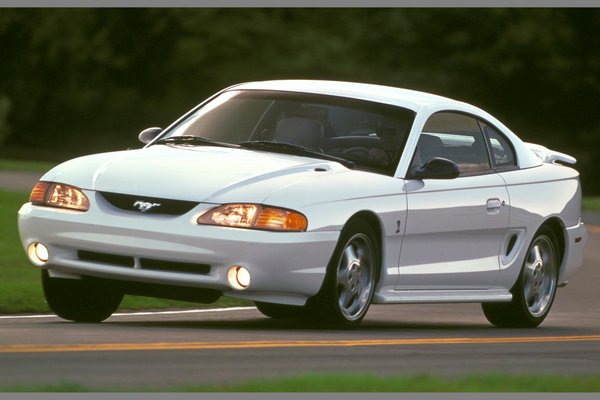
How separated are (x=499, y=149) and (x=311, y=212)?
3201 millimetres

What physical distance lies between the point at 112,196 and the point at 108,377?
303 cm

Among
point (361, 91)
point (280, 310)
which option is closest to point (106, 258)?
point (280, 310)

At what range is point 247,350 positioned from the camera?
9.71m

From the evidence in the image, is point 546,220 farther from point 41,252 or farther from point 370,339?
point 41,252

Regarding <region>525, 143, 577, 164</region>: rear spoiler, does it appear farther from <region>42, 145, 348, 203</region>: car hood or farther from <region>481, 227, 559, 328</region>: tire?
<region>42, 145, 348, 203</region>: car hood

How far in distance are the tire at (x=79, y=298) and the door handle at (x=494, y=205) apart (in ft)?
8.98

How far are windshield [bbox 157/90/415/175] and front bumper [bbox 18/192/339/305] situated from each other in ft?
3.91

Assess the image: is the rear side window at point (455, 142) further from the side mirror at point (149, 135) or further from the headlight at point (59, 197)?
the headlight at point (59, 197)

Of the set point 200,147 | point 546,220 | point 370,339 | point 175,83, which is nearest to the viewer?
point 370,339

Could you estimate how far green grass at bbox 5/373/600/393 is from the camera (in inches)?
306

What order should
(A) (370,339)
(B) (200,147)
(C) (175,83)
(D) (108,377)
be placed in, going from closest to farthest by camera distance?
(D) (108,377)
(A) (370,339)
(B) (200,147)
(C) (175,83)

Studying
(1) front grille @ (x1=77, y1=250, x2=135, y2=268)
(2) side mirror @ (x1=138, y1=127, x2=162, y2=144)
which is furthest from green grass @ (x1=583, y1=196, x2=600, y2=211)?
(1) front grille @ (x1=77, y1=250, x2=135, y2=268)

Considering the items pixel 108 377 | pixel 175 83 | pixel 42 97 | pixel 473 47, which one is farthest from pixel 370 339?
pixel 42 97

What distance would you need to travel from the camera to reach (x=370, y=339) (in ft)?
35.9
